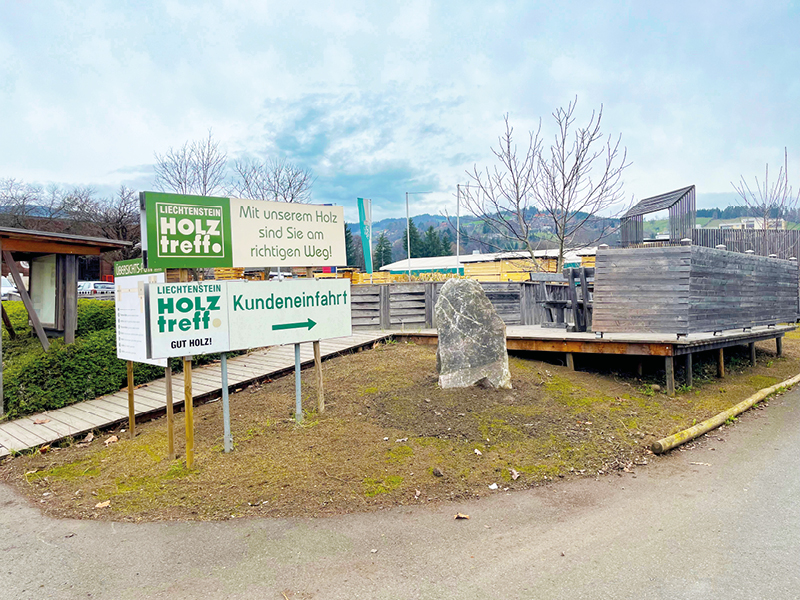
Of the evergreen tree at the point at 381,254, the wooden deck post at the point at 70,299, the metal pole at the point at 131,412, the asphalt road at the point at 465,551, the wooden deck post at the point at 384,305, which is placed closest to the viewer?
the asphalt road at the point at 465,551

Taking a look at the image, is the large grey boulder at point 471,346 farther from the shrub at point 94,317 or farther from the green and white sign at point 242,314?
the shrub at point 94,317

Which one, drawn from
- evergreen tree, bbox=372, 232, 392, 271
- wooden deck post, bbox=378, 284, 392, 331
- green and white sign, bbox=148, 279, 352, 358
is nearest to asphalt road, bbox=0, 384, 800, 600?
green and white sign, bbox=148, 279, 352, 358

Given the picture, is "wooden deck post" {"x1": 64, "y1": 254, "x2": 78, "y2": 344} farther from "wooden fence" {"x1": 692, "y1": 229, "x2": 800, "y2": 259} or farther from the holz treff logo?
"wooden fence" {"x1": 692, "y1": 229, "x2": 800, "y2": 259}

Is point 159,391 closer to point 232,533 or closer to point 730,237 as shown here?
point 232,533

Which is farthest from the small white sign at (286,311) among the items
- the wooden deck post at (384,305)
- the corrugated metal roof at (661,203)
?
the corrugated metal roof at (661,203)

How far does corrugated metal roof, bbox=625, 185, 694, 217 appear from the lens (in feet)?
68.0

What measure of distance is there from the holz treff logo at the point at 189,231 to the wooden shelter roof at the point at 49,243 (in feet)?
10.7

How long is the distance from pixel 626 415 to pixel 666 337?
2786 mm

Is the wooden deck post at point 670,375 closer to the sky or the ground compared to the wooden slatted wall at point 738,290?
closer to the ground

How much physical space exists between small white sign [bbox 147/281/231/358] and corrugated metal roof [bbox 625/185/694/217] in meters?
18.3

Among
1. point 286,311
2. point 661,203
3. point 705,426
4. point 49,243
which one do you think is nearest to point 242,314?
point 286,311

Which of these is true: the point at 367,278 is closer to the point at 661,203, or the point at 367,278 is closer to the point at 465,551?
the point at 661,203

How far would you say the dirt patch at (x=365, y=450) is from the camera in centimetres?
445

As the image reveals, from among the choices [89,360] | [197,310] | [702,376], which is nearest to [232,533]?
[197,310]
